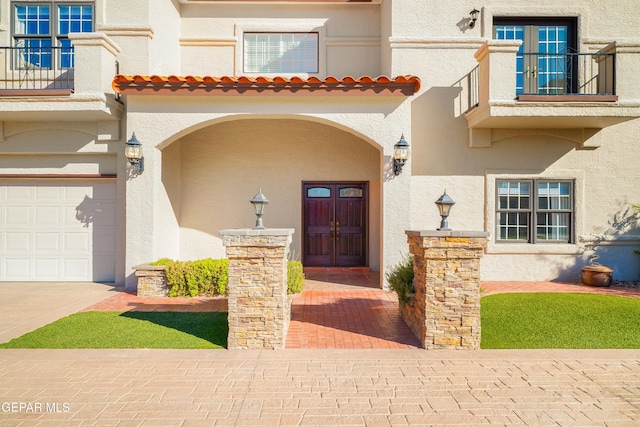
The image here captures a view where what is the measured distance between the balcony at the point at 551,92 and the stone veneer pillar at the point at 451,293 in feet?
15.3

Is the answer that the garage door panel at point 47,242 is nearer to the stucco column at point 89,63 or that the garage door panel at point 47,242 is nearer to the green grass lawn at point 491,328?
the stucco column at point 89,63

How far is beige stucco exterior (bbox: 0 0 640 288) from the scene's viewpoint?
8.70m

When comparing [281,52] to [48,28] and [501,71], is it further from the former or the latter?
[501,71]

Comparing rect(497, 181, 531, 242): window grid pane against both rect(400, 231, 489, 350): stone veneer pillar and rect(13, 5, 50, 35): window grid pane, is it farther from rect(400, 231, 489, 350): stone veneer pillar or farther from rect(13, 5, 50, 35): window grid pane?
rect(13, 5, 50, 35): window grid pane

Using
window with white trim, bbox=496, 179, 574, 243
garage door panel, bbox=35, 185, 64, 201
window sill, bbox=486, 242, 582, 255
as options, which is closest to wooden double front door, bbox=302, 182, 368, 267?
window sill, bbox=486, 242, 582, 255

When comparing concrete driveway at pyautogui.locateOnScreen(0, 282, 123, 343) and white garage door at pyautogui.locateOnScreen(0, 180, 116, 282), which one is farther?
white garage door at pyautogui.locateOnScreen(0, 180, 116, 282)

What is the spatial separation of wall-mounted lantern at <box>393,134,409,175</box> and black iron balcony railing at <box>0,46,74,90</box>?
7.88m

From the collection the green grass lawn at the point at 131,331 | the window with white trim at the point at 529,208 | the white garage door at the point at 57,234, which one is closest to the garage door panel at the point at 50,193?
the white garage door at the point at 57,234

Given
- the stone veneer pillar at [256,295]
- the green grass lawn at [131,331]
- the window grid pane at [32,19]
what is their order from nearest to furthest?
the stone veneer pillar at [256,295]
the green grass lawn at [131,331]
the window grid pane at [32,19]

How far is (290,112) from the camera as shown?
8.75 metres

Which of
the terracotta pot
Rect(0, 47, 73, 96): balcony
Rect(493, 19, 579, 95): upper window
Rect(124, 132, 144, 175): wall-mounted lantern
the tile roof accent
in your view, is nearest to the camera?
the tile roof accent

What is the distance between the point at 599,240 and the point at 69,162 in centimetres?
1311

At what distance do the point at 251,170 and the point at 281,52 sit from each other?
355 centimetres

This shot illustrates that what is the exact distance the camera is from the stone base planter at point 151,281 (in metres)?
8.30
